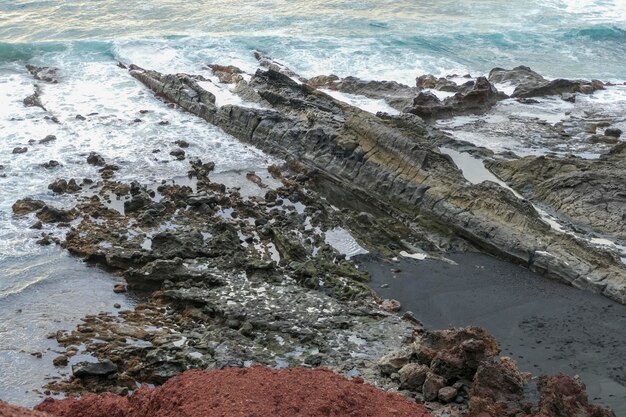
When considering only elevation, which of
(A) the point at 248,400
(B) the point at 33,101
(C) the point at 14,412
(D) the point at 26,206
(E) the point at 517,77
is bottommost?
(E) the point at 517,77

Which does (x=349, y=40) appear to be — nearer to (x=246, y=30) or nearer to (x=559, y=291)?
(x=246, y=30)

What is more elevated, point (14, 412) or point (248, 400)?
point (14, 412)

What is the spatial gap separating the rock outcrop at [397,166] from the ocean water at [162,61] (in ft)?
3.22

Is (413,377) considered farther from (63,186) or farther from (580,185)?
(63,186)

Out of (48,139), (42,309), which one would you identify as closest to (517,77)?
(48,139)

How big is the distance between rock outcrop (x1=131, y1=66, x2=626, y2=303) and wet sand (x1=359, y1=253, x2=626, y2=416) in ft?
1.97

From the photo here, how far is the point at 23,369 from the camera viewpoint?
40.5 ft

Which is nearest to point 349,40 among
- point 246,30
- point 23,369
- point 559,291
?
point 246,30

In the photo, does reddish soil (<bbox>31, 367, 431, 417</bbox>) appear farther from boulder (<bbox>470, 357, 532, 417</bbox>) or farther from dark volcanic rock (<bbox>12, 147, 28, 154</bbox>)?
dark volcanic rock (<bbox>12, 147, 28, 154</bbox>)

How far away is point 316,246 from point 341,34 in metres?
24.8

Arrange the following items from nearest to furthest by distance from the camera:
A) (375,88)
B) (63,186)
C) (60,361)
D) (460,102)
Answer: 1. (60,361)
2. (63,186)
3. (460,102)
4. (375,88)

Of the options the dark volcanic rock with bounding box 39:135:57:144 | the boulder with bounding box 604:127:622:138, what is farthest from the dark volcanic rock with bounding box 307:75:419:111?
the dark volcanic rock with bounding box 39:135:57:144

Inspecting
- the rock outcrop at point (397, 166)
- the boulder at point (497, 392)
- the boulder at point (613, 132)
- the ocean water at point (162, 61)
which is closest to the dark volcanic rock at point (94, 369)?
the ocean water at point (162, 61)

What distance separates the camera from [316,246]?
16938 millimetres
